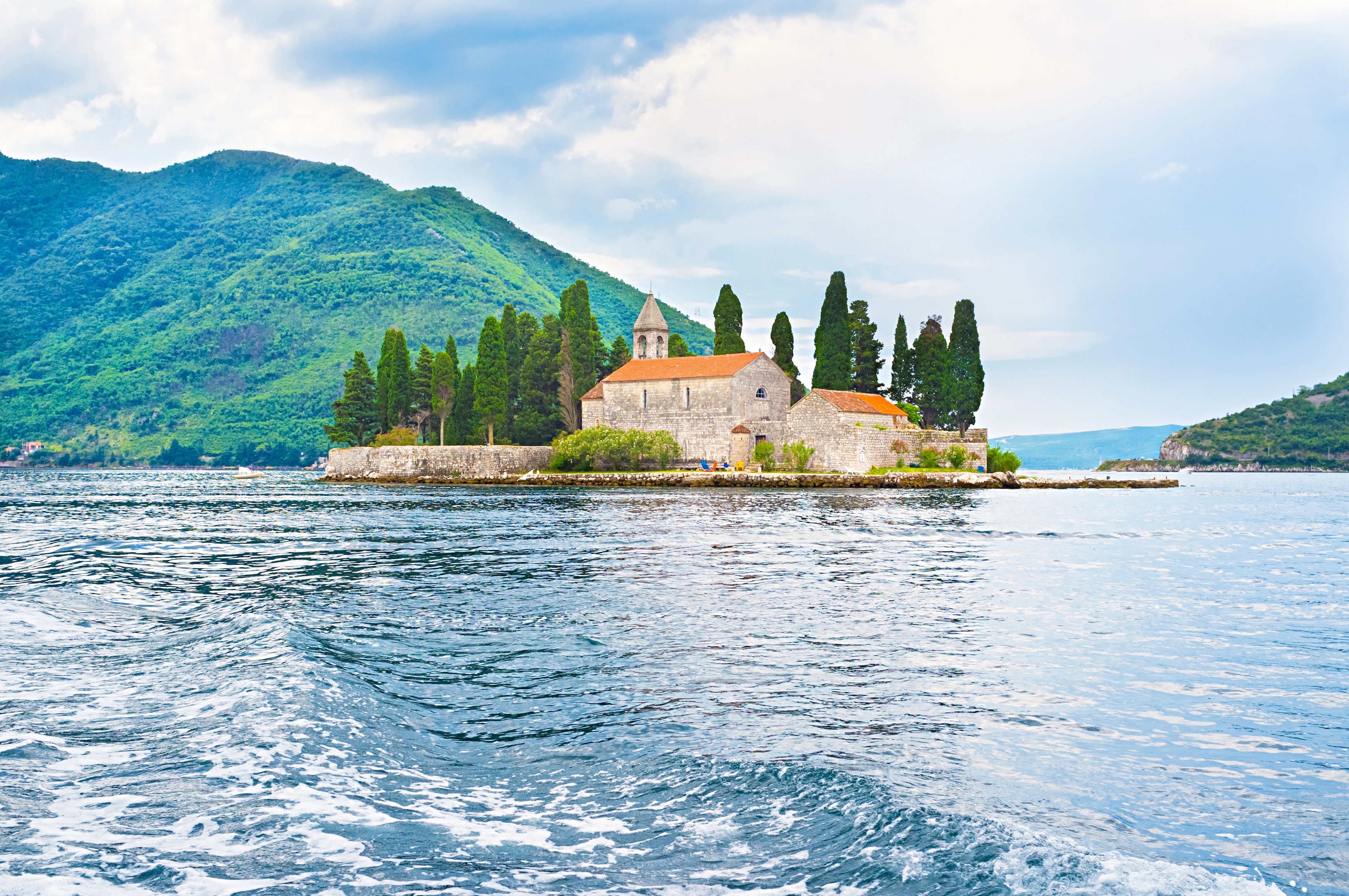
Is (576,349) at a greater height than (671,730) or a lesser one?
greater

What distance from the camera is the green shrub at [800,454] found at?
49312 mm

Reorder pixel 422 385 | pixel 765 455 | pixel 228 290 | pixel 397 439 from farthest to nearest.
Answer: pixel 228 290, pixel 422 385, pixel 397 439, pixel 765 455

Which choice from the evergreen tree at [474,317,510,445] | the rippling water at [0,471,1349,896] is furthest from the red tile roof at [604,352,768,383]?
the rippling water at [0,471,1349,896]

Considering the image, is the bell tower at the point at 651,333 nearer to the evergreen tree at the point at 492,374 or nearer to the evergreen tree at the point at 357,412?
the evergreen tree at the point at 492,374

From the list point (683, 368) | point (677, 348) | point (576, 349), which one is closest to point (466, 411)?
point (576, 349)

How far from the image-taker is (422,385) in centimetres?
6500

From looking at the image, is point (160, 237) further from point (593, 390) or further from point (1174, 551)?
point (1174, 551)

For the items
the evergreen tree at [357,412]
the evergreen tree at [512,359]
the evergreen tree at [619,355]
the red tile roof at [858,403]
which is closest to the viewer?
the red tile roof at [858,403]

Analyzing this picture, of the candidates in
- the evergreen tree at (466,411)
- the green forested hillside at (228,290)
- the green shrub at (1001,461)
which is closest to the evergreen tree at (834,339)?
the green shrub at (1001,461)

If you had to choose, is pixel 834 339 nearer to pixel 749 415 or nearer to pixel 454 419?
pixel 749 415

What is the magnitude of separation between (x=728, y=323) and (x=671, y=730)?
5408 centimetres

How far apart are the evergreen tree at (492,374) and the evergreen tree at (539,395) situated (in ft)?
5.24

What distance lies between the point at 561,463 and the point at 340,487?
43.3ft

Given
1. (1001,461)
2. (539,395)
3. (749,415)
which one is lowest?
(1001,461)
